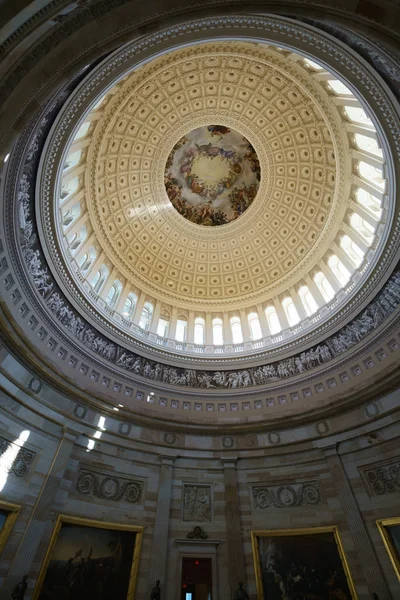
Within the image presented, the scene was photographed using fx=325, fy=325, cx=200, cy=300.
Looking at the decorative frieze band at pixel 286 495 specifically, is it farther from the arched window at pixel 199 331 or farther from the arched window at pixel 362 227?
the arched window at pixel 362 227

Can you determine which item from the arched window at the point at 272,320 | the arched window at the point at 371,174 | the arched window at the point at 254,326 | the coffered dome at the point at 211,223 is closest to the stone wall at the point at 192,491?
the coffered dome at the point at 211,223

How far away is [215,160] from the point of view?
28625mm

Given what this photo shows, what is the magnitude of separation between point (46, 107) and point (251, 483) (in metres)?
18.6

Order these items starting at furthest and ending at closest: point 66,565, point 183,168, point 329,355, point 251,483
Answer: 1. point 183,168
2. point 329,355
3. point 251,483
4. point 66,565

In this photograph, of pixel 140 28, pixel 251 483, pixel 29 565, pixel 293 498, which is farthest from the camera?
pixel 251 483

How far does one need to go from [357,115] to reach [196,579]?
24.3 m

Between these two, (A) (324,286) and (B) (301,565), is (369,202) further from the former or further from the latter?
(B) (301,565)

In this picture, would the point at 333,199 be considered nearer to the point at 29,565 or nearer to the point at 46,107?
the point at 46,107

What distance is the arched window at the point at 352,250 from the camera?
2120 centimetres

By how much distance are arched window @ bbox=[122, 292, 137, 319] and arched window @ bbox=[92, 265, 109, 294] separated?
7.41 ft

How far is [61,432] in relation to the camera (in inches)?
570

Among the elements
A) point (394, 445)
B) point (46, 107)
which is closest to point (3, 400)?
point (46, 107)

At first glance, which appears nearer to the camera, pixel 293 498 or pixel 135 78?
pixel 293 498

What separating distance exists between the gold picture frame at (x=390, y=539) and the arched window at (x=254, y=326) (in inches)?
514
